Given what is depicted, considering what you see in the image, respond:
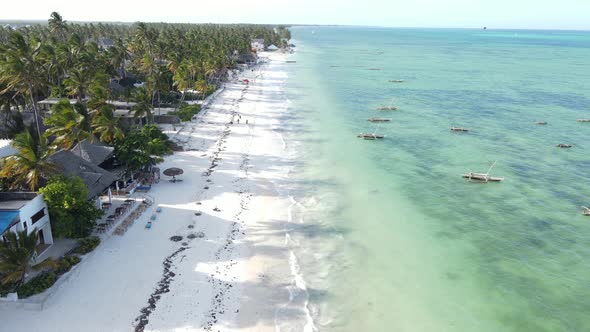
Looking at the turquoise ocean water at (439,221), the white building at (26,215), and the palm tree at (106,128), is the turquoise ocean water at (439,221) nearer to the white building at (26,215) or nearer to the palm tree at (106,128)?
Answer: the white building at (26,215)

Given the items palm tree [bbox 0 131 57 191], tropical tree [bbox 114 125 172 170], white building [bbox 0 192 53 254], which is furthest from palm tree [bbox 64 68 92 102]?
white building [bbox 0 192 53 254]

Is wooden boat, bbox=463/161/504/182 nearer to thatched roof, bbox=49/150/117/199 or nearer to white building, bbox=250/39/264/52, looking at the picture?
thatched roof, bbox=49/150/117/199

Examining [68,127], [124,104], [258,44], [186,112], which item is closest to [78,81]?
[124,104]

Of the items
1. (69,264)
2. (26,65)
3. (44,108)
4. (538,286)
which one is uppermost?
(26,65)

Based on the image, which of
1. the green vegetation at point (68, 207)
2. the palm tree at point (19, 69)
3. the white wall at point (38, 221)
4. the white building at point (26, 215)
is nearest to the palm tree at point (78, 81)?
the palm tree at point (19, 69)

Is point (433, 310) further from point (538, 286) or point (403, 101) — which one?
point (403, 101)

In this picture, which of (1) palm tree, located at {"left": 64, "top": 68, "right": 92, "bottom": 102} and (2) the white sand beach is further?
(1) palm tree, located at {"left": 64, "top": 68, "right": 92, "bottom": 102}

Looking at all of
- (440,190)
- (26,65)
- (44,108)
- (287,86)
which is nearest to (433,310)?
(440,190)
